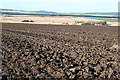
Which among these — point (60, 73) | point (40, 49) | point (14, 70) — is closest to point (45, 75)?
point (60, 73)

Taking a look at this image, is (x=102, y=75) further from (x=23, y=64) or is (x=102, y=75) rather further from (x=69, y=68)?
(x=23, y=64)

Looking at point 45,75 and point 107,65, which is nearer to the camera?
point 45,75

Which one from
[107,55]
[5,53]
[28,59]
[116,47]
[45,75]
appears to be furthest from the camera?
[116,47]

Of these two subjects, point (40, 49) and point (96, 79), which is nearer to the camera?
point (96, 79)

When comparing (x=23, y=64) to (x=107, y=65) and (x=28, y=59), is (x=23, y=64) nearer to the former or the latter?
(x=28, y=59)

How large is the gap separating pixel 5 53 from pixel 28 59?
6.04ft

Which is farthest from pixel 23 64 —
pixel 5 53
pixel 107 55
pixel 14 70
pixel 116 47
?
pixel 116 47

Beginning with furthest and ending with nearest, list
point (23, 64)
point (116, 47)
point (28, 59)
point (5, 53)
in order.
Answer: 1. point (116, 47)
2. point (5, 53)
3. point (28, 59)
4. point (23, 64)

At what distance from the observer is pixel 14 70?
28.2ft

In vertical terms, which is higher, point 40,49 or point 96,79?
point 40,49

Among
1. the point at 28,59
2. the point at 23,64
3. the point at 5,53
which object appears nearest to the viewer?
the point at 23,64

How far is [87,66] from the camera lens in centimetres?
1001

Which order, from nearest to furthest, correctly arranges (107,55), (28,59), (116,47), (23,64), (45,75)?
(45,75) → (23,64) → (28,59) → (107,55) → (116,47)

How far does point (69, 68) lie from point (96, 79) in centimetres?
167
